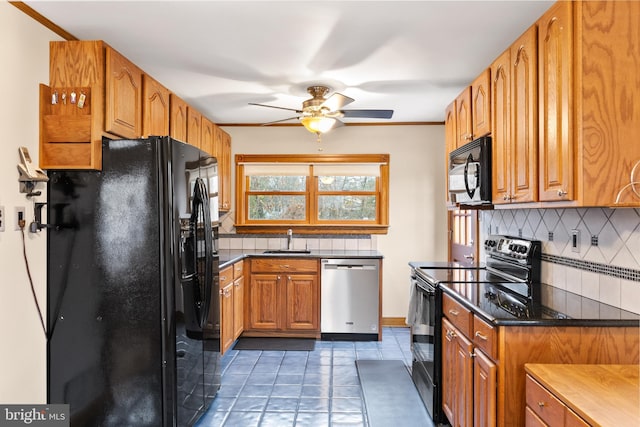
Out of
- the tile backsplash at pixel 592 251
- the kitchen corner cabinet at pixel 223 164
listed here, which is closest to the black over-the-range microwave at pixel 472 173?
the tile backsplash at pixel 592 251

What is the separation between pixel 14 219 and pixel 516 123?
257cm

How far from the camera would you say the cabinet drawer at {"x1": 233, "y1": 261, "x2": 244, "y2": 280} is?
3992mm

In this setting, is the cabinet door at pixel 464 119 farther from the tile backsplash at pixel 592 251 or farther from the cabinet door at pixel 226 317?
the cabinet door at pixel 226 317

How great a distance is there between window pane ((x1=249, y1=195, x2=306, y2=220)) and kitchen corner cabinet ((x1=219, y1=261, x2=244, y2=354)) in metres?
0.87

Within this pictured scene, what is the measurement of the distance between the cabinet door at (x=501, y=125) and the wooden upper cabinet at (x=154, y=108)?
2.16 meters

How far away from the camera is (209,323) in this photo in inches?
111

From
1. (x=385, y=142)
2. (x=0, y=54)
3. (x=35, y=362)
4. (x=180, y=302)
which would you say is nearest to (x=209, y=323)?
(x=180, y=302)

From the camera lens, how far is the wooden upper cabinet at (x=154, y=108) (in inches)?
106

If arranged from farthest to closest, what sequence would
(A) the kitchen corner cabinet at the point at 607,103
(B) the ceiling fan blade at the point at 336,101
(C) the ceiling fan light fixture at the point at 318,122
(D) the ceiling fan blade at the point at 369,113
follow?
(C) the ceiling fan light fixture at the point at 318,122, (D) the ceiling fan blade at the point at 369,113, (B) the ceiling fan blade at the point at 336,101, (A) the kitchen corner cabinet at the point at 607,103

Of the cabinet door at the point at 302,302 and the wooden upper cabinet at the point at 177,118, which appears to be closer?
the wooden upper cabinet at the point at 177,118

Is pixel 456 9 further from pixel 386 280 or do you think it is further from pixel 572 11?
pixel 386 280

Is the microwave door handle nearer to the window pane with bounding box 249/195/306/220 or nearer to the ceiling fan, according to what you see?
the ceiling fan

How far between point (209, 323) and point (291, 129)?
2.81 meters

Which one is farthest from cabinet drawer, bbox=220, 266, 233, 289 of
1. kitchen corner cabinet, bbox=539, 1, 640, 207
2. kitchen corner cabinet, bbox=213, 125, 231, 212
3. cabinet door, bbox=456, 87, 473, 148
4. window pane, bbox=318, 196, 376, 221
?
kitchen corner cabinet, bbox=539, 1, 640, 207
